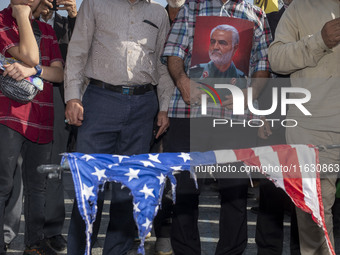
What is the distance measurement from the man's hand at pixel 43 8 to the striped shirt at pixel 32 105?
0.13 metres

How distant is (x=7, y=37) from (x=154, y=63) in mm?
1064

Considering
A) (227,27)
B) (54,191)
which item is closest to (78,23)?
(227,27)

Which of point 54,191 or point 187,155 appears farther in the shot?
point 54,191

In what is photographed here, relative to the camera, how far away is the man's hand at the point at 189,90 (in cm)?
347

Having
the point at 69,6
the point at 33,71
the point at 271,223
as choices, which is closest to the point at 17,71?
the point at 33,71

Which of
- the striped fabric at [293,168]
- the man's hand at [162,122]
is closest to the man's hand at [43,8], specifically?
the man's hand at [162,122]

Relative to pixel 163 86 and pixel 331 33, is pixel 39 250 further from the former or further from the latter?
pixel 331 33

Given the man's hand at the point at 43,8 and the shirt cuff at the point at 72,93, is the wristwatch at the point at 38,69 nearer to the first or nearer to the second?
the shirt cuff at the point at 72,93

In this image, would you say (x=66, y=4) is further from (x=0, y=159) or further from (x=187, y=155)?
(x=187, y=155)

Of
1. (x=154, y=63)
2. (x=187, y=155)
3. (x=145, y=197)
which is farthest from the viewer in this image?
(x=154, y=63)

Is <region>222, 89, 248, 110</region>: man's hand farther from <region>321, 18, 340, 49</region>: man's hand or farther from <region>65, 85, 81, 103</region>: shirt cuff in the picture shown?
<region>65, 85, 81, 103</region>: shirt cuff

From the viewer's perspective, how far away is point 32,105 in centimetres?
375

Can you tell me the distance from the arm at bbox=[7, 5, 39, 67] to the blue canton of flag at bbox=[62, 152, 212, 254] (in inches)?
54.6

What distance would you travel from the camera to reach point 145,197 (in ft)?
7.75
